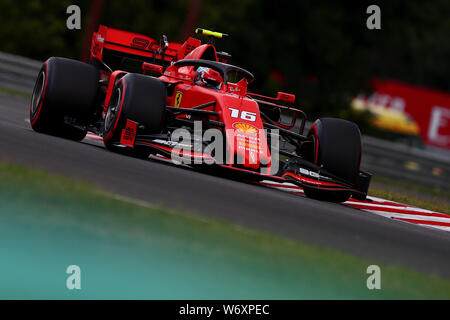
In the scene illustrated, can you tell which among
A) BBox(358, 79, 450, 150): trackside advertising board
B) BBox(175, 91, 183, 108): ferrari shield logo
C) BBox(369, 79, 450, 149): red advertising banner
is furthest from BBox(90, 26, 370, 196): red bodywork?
BBox(369, 79, 450, 149): red advertising banner

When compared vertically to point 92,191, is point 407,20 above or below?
above

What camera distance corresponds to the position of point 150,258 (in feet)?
16.0

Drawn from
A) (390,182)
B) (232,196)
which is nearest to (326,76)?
(390,182)

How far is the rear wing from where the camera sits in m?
11.1

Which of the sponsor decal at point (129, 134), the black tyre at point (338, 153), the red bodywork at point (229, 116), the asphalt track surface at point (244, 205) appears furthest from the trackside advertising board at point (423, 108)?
the asphalt track surface at point (244, 205)

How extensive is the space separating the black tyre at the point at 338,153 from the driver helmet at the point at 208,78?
1.31 m

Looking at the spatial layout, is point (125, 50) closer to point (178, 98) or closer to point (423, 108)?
point (178, 98)

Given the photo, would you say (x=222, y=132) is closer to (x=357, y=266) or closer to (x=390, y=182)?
(x=357, y=266)

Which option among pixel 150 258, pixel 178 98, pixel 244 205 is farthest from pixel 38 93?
pixel 150 258

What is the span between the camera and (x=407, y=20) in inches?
1560

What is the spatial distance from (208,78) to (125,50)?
6.69 ft

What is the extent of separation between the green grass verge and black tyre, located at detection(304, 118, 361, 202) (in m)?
3.12

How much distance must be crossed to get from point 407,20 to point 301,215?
3402 cm

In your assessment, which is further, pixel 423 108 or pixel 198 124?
pixel 423 108
